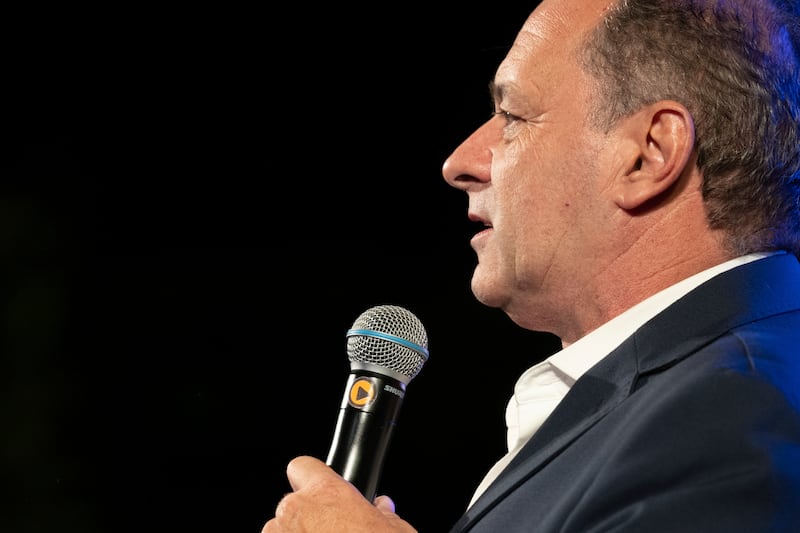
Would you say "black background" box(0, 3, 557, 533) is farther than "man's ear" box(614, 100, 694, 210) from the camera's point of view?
Yes

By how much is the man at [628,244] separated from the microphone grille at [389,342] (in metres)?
0.17

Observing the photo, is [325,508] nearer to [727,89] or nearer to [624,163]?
[624,163]

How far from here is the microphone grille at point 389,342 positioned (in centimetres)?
157

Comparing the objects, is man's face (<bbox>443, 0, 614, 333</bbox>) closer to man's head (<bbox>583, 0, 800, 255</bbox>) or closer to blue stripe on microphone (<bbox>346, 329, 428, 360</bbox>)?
man's head (<bbox>583, 0, 800, 255</bbox>)

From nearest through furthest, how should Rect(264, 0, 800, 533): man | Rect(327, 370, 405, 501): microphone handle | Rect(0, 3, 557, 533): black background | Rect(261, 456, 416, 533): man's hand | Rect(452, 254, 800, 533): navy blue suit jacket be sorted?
Rect(452, 254, 800, 533): navy blue suit jacket
Rect(264, 0, 800, 533): man
Rect(261, 456, 416, 533): man's hand
Rect(327, 370, 405, 501): microphone handle
Rect(0, 3, 557, 533): black background

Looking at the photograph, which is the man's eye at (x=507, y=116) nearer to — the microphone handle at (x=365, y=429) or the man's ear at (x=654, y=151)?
the man's ear at (x=654, y=151)

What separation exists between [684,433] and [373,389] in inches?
23.4

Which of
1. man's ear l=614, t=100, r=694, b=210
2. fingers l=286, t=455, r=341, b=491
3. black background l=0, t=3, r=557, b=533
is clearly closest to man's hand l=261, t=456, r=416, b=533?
fingers l=286, t=455, r=341, b=491

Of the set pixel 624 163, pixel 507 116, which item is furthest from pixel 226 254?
pixel 624 163

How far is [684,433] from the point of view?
1.09 meters

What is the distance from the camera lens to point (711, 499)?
1010 mm

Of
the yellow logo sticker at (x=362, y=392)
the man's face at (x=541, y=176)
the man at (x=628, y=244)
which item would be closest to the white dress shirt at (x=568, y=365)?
the man at (x=628, y=244)

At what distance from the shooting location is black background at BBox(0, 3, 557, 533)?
10.7 ft

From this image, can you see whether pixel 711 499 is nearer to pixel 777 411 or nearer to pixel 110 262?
pixel 777 411
